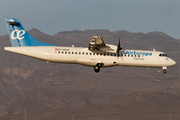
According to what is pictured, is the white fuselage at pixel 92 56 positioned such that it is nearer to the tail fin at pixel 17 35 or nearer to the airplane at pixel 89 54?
the airplane at pixel 89 54

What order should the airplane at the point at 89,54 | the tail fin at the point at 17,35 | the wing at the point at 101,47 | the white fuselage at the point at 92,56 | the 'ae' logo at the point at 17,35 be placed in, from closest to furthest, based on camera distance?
the wing at the point at 101,47
the airplane at the point at 89,54
the white fuselage at the point at 92,56
the tail fin at the point at 17,35
the 'ae' logo at the point at 17,35

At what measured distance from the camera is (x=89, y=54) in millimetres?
50438

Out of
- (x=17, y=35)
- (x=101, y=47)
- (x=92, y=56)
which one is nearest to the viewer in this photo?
(x=101, y=47)

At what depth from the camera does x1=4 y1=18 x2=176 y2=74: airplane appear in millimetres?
50062

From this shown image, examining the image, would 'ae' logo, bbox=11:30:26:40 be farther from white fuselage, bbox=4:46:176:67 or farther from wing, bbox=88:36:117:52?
wing, bbox=88:36:117:52

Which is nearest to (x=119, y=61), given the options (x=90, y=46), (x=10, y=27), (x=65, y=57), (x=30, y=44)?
(x=90, y=46)

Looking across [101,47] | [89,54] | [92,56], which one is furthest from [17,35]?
[101,47]

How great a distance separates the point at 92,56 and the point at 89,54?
0.62 metres

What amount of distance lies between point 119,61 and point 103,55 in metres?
2.97

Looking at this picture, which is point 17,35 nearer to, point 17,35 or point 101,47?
point 17,35

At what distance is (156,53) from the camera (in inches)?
2068

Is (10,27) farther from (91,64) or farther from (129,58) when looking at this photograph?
(129,58)

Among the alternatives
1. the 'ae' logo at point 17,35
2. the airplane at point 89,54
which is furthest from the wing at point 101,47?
the 'ae' logo at point 17,35

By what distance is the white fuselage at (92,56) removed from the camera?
1977 inches
